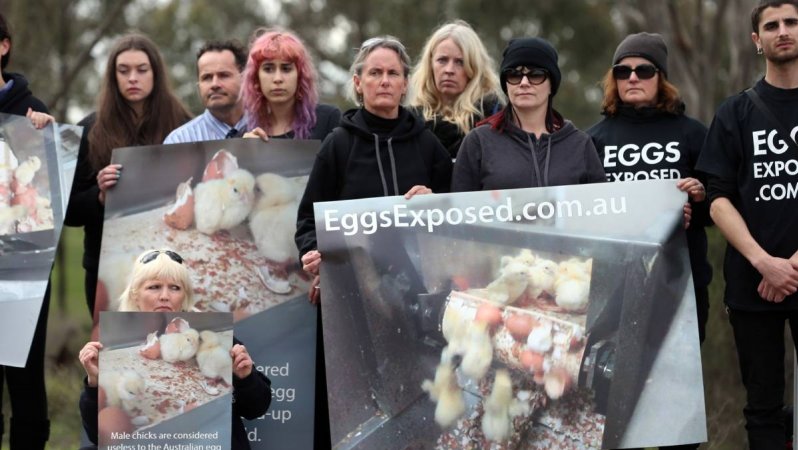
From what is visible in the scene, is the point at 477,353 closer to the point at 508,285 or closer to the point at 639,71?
the point at 508,285

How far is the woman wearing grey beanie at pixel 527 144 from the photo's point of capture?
5703 mm

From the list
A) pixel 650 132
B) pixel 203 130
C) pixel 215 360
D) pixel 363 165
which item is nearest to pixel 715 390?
pixel 650 132

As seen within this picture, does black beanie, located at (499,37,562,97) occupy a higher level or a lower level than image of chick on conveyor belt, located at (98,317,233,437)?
higher

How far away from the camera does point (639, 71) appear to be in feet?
20.5

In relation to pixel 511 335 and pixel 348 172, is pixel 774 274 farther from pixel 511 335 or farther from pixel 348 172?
pixel 348 172

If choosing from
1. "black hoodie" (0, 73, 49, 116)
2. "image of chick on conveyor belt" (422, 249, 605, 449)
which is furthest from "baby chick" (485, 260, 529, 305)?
"black hoodie" (0, 73, 49, 116)

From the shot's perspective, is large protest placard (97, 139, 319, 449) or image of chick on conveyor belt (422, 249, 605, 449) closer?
image of chick on conveyor belt (422, 249, 605, 449)

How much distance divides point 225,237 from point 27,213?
1005mm

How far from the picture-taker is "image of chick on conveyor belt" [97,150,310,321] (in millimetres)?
6270

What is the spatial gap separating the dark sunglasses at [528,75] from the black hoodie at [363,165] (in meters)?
0.53

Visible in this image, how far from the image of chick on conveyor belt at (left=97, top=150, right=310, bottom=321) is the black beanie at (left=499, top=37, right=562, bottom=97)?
1.23 m

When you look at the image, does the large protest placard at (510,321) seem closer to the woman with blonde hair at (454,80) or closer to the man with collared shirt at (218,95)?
the woman with blonde hair at (454,80)

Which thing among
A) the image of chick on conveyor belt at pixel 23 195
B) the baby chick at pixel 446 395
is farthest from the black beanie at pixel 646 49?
the image of chick on conveyor belt at pixel 23 195

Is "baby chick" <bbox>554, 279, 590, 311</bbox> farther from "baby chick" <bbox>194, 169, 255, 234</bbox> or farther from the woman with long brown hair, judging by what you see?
the woman with long brown hair
